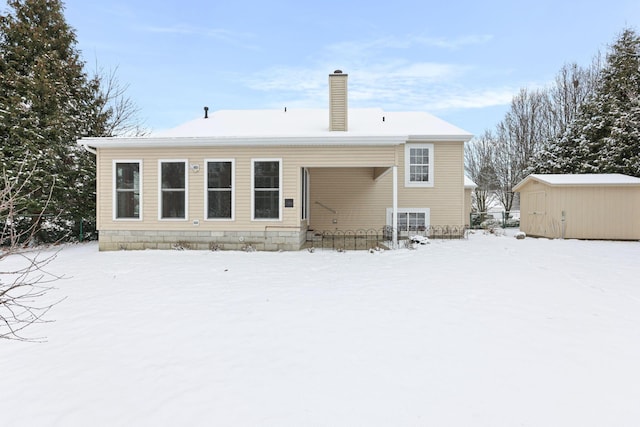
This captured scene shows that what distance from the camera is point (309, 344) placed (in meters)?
3.67

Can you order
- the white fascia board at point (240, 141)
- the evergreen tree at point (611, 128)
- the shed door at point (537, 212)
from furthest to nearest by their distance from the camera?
the evergreen tree at point (611, 128)
the shed door at point (537, 212)
the white fascia board at point (240, 141)

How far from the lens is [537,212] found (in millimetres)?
14367

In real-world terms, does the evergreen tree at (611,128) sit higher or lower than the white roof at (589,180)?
higher

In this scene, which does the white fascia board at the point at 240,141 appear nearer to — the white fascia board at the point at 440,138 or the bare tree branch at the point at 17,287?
the white fascia board at the point at 440,138

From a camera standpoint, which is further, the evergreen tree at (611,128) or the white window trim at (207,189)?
the evergreen tree at (611,128)

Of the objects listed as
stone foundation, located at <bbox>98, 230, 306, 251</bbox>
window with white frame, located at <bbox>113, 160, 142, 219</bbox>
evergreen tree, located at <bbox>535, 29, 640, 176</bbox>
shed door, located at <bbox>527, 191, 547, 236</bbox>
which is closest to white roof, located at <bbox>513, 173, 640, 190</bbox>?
shed door, located at <bbox>527, 191, 547, 236</bbox>

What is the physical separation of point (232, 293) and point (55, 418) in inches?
128

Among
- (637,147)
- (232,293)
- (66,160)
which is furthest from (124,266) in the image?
(637,147)

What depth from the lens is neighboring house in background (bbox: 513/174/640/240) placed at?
41.5 feet

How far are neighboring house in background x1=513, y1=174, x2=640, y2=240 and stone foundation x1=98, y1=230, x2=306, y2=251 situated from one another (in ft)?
32.9

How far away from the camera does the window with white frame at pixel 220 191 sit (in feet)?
34.0

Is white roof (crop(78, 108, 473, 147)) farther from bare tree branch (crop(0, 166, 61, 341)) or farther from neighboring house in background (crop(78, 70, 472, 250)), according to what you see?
bare tree branch (crop(0, 166, 61, 341))

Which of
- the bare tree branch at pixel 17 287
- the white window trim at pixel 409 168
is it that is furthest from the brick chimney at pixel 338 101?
the bare tree branch at pixel 17 287

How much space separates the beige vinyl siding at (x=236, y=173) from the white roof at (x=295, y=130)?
0.29 metres
